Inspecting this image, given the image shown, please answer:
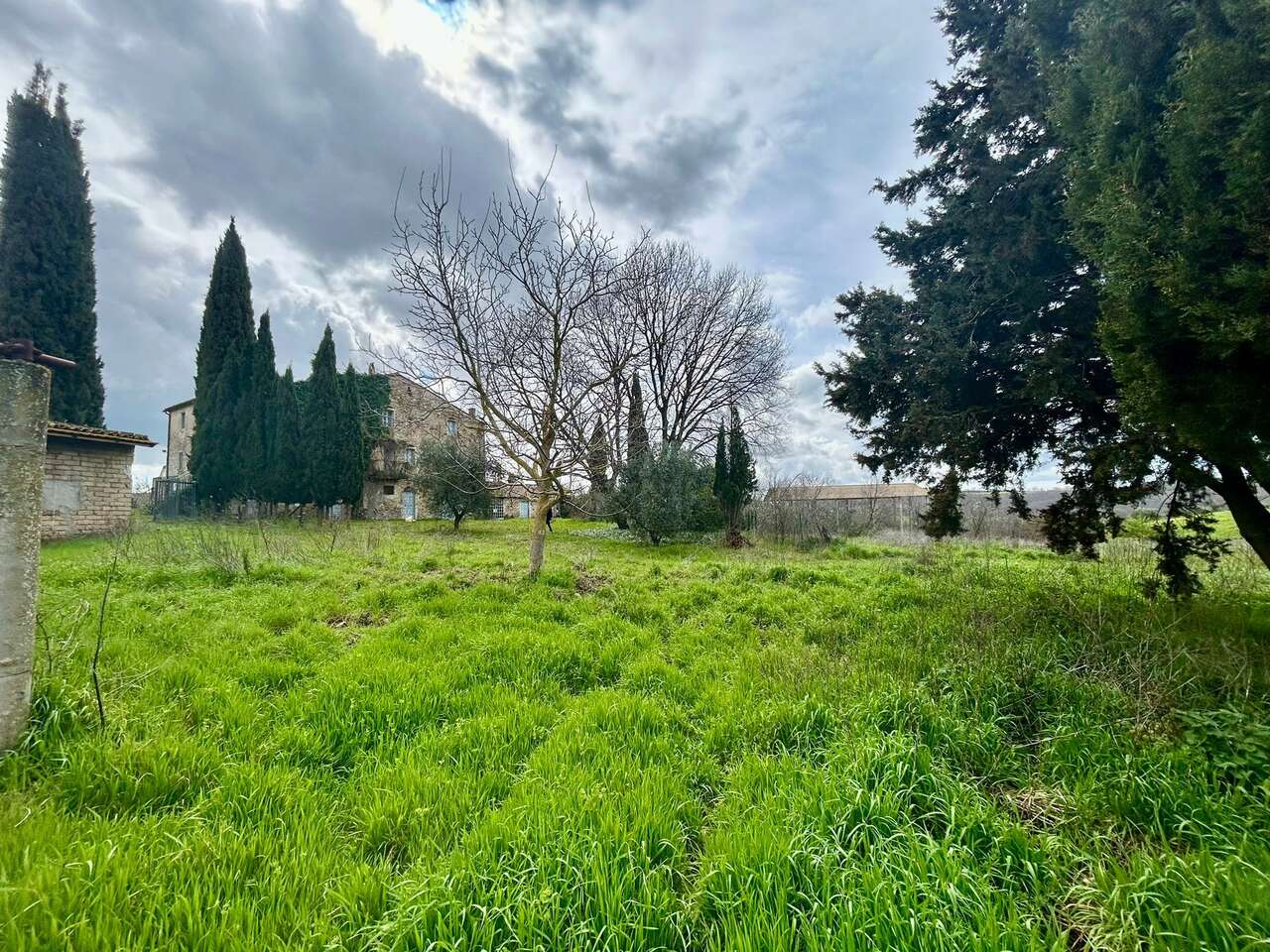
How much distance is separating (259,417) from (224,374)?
2.76m

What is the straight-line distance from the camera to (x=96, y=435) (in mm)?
12648

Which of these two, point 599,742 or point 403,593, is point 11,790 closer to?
point 599,742

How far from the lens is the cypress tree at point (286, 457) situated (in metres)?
20.1

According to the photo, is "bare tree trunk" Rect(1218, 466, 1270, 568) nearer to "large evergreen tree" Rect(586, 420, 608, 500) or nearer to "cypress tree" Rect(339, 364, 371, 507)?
"large evergreen tree" Rect(586, 420, 608, 500)

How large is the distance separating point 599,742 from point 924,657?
293cm

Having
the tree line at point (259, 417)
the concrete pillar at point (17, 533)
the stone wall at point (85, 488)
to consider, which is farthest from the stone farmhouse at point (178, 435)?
the concrete pillar at point (17, 533)

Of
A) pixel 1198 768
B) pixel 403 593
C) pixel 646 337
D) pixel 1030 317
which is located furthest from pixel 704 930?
pixel 646 337

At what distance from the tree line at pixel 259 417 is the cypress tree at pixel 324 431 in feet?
0.12

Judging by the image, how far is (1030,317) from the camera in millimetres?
5098

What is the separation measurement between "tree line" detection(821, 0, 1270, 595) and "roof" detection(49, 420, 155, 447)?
18.1 metres

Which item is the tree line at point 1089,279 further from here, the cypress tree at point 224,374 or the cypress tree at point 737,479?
the cypress tree at point 224,374

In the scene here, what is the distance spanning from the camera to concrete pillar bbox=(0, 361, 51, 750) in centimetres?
230

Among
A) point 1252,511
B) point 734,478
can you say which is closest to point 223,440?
point 734,478

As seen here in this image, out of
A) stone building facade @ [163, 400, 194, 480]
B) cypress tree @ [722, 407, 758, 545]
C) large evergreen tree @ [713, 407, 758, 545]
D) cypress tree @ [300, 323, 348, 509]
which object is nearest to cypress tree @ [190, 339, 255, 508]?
cypress tree @ [300, 323, 348, 509]
